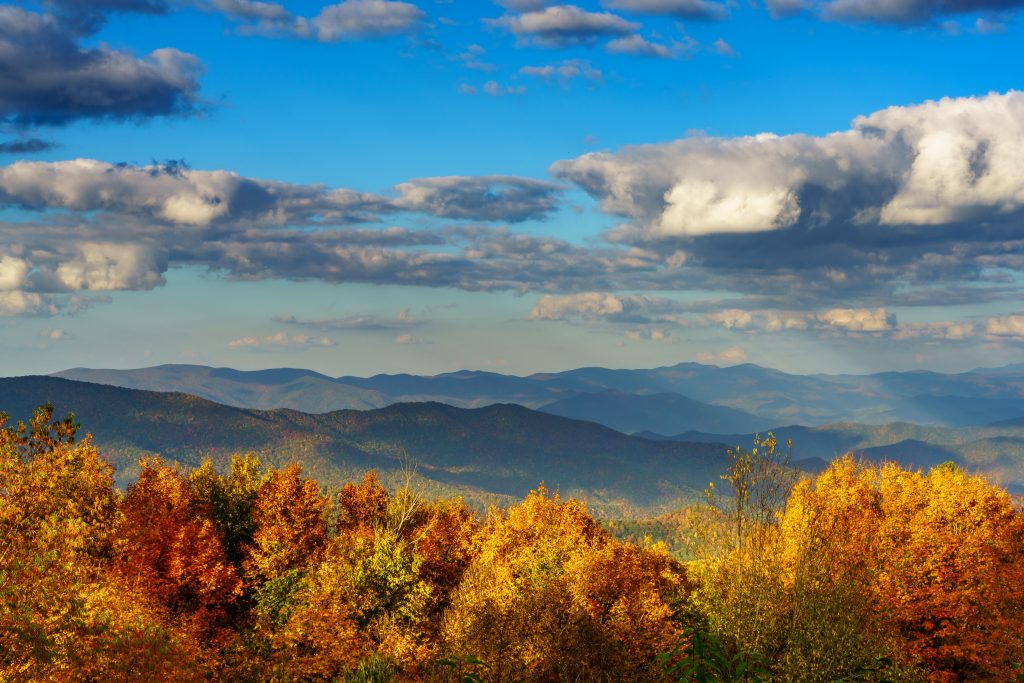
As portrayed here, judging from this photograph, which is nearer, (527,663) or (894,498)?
(527,663)

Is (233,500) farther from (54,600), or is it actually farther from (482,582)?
(54,600)

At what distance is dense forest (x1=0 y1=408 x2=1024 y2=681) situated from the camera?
4528cm

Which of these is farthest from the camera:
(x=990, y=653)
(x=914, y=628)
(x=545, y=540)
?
(x=545, y=540)

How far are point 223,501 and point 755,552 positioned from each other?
6208cm

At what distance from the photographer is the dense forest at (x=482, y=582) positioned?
45.3 meters

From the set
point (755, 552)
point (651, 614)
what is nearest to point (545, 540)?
point (651, 614)

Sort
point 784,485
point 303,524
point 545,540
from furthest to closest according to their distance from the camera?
point 545,540 → point 303,524 → point 784,485

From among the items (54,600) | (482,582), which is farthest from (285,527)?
(54,600)

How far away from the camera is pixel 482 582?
6988cm

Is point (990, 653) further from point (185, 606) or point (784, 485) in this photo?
point (185, 606)

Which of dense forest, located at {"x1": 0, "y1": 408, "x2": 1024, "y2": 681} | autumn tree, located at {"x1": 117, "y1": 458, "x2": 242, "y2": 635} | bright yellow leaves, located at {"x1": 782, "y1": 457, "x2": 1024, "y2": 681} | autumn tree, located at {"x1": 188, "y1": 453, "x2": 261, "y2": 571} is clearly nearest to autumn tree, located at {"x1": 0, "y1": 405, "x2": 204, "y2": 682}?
dense forest, located at {"x1": 0, "y1": 408, "x2": 1024, "y2": 681}

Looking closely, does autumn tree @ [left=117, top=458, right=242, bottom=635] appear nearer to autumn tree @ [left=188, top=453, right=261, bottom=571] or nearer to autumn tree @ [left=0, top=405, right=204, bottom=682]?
autumn tree @ [left=188, top=453, right=261, bottom=571]

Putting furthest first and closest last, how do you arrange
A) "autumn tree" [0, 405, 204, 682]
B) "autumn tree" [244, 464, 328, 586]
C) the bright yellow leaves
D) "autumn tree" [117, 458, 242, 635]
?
"autumn tree" [244, 464, 328, 586]
"autumn tree" [117, 458, 242, 635]
the bright yellow leaves
"autumn tree" [0, 405, 204, 682]

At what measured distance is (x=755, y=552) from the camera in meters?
53.1
